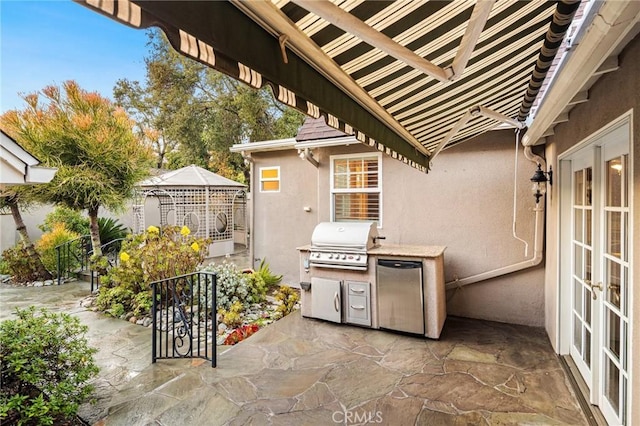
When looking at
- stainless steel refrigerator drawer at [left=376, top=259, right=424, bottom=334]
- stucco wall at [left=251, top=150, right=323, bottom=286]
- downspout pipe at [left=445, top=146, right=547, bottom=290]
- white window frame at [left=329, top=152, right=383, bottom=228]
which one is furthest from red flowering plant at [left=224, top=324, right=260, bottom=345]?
downspout pipe at [left=445, top=146, right=547, bottom=290]

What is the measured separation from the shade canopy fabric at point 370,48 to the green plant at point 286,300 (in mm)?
4335

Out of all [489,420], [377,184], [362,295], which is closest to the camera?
[489,420]

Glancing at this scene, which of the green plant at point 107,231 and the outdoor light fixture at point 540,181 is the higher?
the outdoor light fixture at point 540,181

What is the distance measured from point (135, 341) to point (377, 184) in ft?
17.4

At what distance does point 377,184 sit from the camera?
7012 mm

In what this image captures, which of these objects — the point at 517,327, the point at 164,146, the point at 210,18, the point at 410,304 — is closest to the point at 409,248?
the point at 410,304

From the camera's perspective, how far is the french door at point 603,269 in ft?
8.65

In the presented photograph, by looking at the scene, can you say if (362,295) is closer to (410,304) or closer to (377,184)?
(410,304)

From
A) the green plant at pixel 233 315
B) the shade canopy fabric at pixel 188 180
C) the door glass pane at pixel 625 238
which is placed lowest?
the green plant at pixel 233 315

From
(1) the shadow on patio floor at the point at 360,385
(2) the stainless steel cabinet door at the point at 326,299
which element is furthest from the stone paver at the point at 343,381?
(2) the stainless steel cabinet door at the point at 326,299

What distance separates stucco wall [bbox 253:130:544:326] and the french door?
1.57m

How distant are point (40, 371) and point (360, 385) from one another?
130 inches

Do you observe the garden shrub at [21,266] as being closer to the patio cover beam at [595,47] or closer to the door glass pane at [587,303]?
the patio cover beam at [595,47]

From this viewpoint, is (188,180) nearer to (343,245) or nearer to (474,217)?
(343,245)
